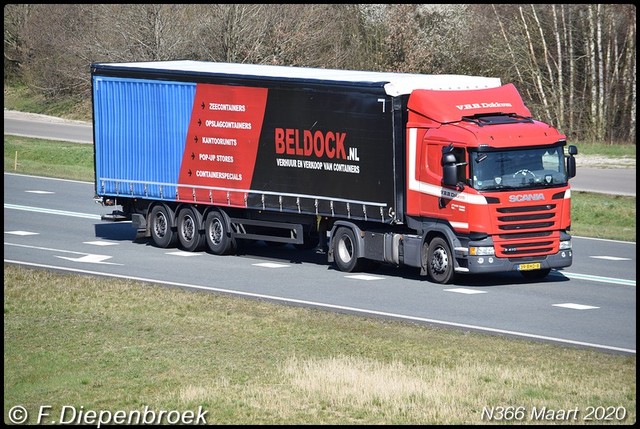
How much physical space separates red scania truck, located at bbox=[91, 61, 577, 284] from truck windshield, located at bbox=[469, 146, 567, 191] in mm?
25

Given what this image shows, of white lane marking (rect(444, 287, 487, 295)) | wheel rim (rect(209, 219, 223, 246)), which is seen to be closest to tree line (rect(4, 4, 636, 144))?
wheel rim (rect(209, 219, 223, 246))

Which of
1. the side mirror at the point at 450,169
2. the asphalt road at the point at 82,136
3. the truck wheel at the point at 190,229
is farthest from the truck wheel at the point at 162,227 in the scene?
the asphalt road at the point at 82,136

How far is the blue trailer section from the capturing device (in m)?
27.8

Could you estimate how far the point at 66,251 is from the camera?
27844 millimetres

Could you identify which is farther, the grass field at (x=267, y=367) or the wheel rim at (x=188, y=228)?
the wheel rim at (x=188, y=228)

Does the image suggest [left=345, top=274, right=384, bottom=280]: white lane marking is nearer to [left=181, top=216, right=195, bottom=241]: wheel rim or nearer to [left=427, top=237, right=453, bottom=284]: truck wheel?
[left=427, top=237, right=453, bottom=284]: truck wheel

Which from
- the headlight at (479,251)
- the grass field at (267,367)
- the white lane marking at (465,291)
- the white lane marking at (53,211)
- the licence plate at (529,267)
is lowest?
the grass field at (267,367)

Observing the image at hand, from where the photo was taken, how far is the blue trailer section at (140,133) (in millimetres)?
27781

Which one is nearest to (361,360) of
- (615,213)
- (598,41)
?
(615,213)

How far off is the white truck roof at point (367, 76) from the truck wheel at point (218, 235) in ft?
9.86

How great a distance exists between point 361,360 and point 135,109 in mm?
13172

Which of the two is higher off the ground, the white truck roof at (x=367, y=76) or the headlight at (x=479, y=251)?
the white truck roof at (x=367, y=76)

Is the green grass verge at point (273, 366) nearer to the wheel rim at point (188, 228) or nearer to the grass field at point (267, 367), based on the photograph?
the grass field at point (267, 367)

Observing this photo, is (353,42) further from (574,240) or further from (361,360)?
(361,360)
